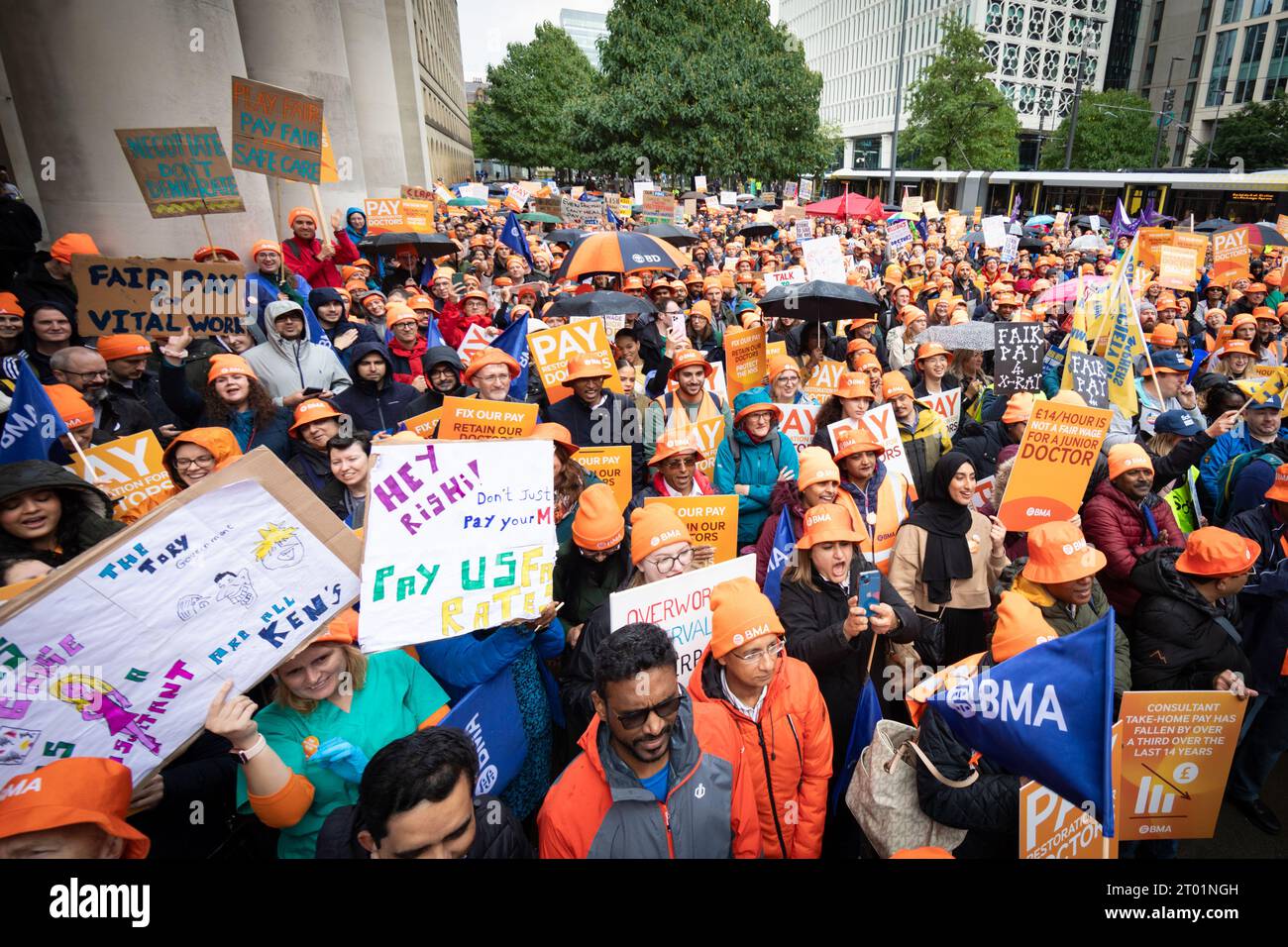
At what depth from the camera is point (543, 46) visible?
64.6m

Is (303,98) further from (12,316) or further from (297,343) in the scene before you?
(12,316)

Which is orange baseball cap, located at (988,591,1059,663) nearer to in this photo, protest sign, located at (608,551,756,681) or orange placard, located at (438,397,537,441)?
protest sign, located at (608,551,756,681)

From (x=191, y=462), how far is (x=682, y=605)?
2.95 m

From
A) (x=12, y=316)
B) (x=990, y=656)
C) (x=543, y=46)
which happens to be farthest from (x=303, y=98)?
(x=543, y=46)

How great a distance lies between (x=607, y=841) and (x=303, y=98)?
7.67 m

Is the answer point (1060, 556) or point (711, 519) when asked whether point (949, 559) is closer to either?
point (1060, 556)

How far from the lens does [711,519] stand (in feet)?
13.0

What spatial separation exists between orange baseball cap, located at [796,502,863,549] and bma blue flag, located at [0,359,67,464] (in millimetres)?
3996

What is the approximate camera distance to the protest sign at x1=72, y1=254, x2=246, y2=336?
5.29 m

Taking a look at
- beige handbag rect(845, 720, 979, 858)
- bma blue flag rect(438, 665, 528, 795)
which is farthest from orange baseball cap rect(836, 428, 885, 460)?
bma blue flag rect(438, 665, 528, 795)

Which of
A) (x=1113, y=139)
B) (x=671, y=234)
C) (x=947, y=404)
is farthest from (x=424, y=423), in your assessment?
(x=1113, y=139)

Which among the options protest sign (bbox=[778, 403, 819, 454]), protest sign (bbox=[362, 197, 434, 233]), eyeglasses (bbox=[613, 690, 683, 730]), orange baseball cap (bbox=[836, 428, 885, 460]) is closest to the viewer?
eyeglasses (bbox=[613, 690, 683, 730])

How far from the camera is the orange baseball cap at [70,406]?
4.06m

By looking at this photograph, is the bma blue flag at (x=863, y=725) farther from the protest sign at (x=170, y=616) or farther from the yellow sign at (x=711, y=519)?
the protest sign at (x=170, y=616)
